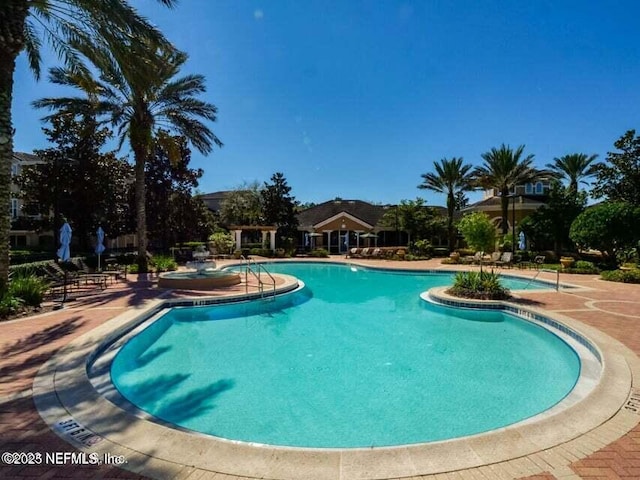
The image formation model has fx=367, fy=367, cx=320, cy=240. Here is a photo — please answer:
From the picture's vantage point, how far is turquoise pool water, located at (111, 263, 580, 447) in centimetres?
567

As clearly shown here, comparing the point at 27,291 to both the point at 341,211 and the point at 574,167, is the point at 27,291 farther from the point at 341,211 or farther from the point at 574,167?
the point at 574,167

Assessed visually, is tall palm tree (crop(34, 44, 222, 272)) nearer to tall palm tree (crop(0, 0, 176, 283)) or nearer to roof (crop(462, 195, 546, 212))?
tall palm tree (crop(0, 0, 176, 283))

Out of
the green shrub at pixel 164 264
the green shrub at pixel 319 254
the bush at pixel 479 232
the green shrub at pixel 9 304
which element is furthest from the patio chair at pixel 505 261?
the green shrub at pixel 9 304

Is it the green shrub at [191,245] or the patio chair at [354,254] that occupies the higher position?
the green shrub at [191,245]

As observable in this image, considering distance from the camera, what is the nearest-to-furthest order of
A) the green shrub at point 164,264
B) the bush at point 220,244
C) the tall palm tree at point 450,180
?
1. the green shrub at point 164,264
2. the bush at point 220,244
3. the tall palm tree at point 450,180

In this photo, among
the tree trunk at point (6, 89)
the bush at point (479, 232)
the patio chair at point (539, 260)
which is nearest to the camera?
the tree trunk at point (6, 89)

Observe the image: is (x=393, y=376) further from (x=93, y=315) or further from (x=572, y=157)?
(x=572, y=157)

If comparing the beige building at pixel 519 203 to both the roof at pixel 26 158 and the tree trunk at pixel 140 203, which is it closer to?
the tree trunk at pixel 140 203

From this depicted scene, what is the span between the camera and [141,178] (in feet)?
68.0

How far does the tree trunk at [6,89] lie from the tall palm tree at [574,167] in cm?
4292

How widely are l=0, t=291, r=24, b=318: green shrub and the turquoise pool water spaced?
146 inches

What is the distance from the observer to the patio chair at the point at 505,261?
25147 mm

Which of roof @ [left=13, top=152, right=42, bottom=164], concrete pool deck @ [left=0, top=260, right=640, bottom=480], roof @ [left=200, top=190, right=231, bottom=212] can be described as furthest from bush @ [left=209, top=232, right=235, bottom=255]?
roof @ [left=200, top=190, right=231, bottom=212]

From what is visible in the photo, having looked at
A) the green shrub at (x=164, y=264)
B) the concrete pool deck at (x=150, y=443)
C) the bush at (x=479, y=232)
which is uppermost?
the bush at (x=479, y=232)
